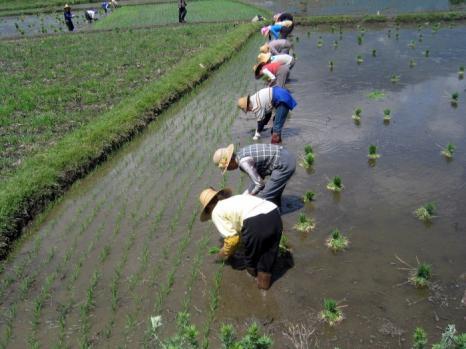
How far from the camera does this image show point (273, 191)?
5.71 m

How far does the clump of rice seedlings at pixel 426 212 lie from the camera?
5707 mm

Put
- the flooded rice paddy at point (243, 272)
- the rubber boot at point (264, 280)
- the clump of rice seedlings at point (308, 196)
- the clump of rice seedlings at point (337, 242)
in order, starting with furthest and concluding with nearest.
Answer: the clump of rice seedlings at point (308, 196), the clump of rice seedlings at point (337, 242), the rubber boot at point (264, 280), the flooded rice paddy at point (243, 272)

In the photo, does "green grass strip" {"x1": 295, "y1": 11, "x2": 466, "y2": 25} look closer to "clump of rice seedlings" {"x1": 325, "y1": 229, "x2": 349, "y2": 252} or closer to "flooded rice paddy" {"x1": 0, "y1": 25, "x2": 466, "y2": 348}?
"flooded rice paddy" {"x1": 0, "y1": 25, "x2": 466, "y2": 348}

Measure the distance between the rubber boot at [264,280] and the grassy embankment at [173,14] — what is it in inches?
824

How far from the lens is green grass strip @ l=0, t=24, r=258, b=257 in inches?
258

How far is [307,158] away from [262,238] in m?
3.08

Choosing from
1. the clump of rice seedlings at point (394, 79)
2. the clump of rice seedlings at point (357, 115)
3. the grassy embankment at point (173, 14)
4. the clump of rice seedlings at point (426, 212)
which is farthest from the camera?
the grassy embankment at point (173, 14)

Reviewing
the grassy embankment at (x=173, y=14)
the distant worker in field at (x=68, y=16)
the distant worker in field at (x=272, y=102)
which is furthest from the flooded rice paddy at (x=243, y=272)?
the distant worker in field at (x=68, y=16)

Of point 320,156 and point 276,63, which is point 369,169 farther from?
point 276,63

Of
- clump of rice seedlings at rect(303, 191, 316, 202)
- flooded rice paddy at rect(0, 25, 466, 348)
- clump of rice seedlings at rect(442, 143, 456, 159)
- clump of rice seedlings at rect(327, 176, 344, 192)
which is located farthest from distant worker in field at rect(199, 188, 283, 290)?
clump of rice seedlings at rect(442, 143, 456, 159)

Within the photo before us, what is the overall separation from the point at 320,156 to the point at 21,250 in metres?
5.01

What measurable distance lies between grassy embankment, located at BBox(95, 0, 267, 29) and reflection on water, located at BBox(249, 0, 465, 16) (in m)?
2.42

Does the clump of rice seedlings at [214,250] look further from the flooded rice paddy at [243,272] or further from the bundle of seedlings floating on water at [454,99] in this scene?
the bundle of seedlings floating on water at [454,99]

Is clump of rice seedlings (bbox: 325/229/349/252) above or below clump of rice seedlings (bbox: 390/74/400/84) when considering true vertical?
above
